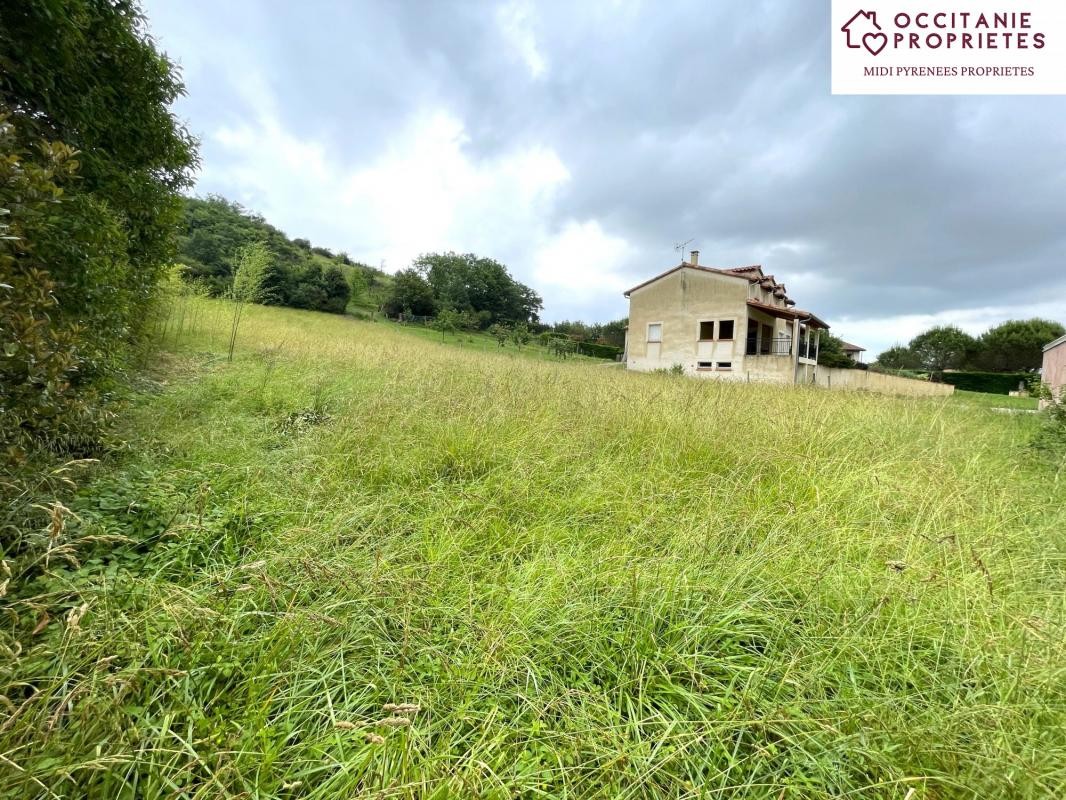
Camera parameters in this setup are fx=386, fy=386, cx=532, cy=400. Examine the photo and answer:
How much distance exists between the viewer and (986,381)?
28859mm

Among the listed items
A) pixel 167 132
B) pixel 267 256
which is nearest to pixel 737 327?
pixel 267 256

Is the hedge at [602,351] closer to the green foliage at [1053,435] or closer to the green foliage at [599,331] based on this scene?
the green foliage at [599,331]

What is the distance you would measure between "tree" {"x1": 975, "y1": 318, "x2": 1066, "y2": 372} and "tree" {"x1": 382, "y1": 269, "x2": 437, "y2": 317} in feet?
187

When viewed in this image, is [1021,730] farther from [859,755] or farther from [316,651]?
[316,651]

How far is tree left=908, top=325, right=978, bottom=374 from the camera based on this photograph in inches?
1686

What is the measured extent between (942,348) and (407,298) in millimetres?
60583

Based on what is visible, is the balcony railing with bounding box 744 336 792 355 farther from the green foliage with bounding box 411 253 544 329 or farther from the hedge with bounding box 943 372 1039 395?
the green foliage with bounding box 411 253 544 329

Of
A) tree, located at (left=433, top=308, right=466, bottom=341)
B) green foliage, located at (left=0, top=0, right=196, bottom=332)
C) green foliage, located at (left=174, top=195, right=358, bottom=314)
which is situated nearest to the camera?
green foliage, located at (left=0, top=0, right=196, bottom=332)

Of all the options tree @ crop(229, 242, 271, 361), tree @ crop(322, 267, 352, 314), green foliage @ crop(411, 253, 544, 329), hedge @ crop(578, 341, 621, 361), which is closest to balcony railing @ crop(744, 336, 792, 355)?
hedge @ crop(578, 341, 621, 361)

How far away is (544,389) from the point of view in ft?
17.9

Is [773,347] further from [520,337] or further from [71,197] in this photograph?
[71,197]

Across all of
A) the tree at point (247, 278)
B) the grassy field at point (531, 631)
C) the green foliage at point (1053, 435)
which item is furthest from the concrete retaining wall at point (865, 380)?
the tree at point (247, 278)

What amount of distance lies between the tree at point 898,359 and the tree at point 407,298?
52.6 m

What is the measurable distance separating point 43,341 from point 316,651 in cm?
196
